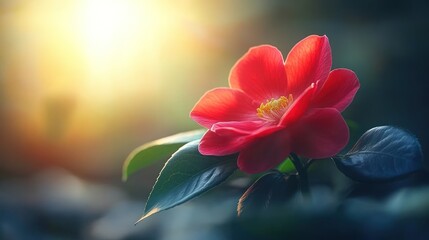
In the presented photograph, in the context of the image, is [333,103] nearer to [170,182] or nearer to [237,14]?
[170,182]

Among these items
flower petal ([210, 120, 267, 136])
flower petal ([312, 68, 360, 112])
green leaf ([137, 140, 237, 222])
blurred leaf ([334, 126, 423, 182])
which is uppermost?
flower petal ([312, 68, 360, 112])

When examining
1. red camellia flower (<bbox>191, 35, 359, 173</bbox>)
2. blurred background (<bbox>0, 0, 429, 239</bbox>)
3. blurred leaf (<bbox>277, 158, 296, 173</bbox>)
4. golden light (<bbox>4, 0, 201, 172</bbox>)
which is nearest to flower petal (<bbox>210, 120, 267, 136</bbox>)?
red camellia flower (<bbox>191, 35, 359, 173</bbox>)

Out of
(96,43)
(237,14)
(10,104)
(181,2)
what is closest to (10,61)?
(10,104)

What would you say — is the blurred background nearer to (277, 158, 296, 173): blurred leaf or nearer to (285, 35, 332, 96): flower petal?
(277, 158, 296, 173): blurred leaf

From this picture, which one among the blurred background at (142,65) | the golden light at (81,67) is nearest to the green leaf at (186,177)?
the blurred background at (142,65)

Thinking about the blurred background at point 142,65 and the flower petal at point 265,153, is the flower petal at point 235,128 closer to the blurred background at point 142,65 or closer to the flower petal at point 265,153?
the flower petal at point 265,153

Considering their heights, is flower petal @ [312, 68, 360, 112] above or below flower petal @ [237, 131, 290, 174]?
above
